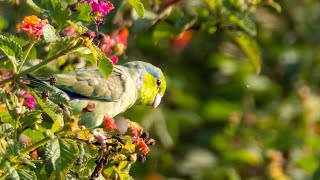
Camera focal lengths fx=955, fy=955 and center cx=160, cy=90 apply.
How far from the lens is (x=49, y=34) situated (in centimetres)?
288

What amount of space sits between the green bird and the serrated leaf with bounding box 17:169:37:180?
13.1 inches

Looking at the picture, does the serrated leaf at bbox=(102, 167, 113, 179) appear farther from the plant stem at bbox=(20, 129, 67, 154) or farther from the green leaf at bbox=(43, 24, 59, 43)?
the green leaf at bbox=(43, 24, 59, 43)

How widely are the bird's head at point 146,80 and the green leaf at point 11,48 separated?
64.6 inches

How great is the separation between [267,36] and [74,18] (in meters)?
5.62

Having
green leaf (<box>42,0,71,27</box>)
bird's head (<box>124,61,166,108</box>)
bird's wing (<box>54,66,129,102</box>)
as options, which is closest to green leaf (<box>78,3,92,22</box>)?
green leaf (<box>42,0,71,27</box>)

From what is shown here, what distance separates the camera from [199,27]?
4742 millimetres

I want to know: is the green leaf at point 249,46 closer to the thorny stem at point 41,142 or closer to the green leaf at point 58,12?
the green leaf at point 58,12

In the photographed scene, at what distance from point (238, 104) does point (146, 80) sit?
3661mm

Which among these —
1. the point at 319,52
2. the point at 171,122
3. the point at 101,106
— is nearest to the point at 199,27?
Result: the point at 101,106

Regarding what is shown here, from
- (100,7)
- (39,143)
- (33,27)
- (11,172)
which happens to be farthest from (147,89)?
(11,172)

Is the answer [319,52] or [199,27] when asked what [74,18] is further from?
[319,52]

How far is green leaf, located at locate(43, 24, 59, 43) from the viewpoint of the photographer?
286 centimetres

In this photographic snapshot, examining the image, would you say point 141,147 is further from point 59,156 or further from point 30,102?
point 30,102

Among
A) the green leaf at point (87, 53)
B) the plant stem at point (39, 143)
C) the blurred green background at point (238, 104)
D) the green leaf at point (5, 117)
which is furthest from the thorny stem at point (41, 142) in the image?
the blurred green background at point (238, 104)
